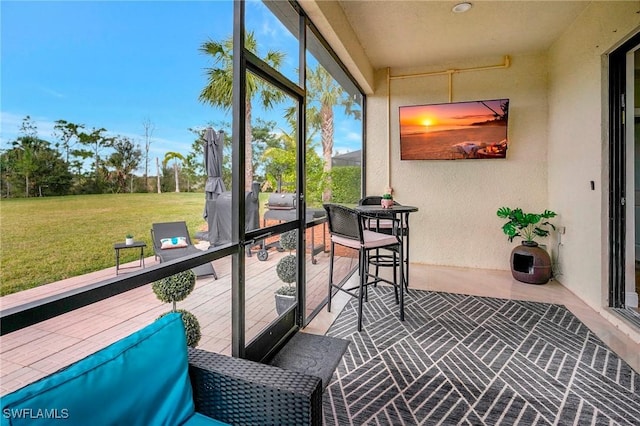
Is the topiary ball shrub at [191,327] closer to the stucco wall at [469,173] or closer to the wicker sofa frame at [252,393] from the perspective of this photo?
the wicker sofa frame at [252,393]

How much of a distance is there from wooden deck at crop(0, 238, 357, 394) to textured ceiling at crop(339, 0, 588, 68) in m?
2.99

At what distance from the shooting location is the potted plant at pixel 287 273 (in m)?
2.69

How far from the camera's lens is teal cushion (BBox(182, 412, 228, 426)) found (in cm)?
A: 106

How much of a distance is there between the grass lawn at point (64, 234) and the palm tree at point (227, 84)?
28.9 inches

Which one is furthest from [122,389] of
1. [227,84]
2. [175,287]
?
[227,84]

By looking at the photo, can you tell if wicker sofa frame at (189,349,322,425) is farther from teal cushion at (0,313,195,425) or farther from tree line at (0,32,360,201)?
tree line at (0,32,360,201)

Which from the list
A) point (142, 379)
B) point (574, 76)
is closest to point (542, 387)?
point (142, 379)

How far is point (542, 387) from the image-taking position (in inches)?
78.8

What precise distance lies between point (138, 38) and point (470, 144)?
14.7 ft

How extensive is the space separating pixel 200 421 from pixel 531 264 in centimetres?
441

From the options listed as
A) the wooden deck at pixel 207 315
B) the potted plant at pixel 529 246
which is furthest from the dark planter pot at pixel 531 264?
the wooden deck at pixel 207 315

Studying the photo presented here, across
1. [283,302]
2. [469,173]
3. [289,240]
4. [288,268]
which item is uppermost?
[469,173]

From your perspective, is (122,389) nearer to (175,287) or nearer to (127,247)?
(127,247)

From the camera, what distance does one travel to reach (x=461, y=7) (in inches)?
130
